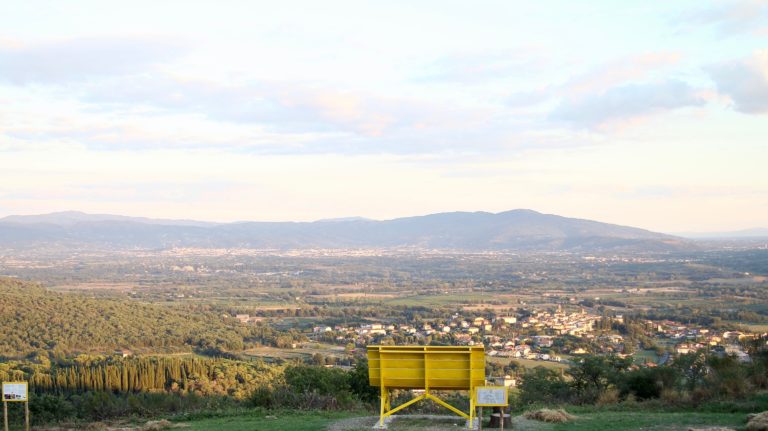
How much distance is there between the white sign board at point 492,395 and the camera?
9164 millimetres

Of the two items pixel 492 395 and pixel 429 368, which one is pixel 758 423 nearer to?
pixel 492 395

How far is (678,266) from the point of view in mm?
121375

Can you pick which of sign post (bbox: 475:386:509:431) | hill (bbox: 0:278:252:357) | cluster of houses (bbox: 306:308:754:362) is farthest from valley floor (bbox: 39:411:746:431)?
hill (bbox: 0:278:252:357)

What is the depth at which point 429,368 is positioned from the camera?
10094 mm

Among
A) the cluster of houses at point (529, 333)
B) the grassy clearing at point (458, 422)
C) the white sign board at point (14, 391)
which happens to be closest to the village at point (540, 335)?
the cluster of houses at point (529, 333)

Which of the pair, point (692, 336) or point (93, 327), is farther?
point (93, 327)

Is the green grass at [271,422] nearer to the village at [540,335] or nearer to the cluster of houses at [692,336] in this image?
the village at [540,335]

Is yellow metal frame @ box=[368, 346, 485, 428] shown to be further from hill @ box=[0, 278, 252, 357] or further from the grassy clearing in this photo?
hill @ box=[0, 278, 252, 357]

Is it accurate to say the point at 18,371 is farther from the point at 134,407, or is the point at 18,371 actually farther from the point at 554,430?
the point at 554,430

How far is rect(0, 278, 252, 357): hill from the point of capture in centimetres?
4556

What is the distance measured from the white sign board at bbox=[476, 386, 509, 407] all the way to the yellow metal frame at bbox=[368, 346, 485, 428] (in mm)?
657

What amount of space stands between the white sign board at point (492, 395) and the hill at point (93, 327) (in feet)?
125

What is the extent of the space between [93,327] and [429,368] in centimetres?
4704

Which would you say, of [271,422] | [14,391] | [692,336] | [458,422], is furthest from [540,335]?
[14,391]
